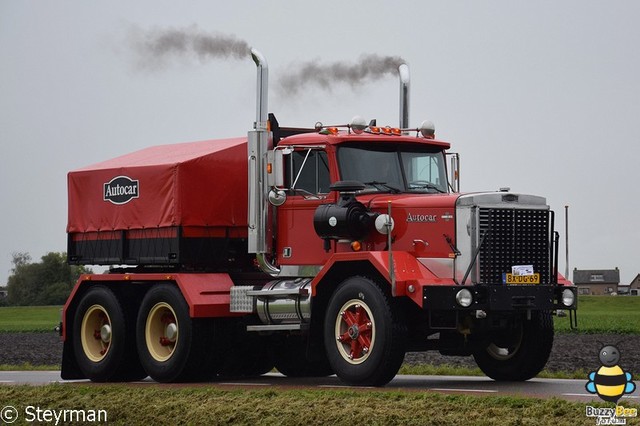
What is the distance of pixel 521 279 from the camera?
18203mm

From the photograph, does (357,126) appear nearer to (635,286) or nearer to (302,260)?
(302,260)

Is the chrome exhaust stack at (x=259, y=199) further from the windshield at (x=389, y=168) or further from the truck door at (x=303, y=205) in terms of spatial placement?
the windshield at (x=389, y=168)

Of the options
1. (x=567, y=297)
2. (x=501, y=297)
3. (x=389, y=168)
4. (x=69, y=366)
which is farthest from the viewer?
(x=69, y=366)

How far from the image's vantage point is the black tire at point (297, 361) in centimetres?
2244

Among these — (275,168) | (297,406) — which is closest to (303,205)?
(275,168)

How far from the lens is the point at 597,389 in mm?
13086

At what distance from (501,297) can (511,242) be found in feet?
3.23

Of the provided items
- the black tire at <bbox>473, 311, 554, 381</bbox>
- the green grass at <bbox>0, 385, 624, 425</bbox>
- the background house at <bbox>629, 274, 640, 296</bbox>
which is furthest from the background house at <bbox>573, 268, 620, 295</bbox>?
the green grass at <bbox>0, 385, 624, 425</bbox>

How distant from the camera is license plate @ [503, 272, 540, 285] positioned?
18.1 meters

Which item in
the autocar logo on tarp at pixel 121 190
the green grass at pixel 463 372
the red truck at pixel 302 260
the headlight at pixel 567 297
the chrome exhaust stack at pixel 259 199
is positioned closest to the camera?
the red truck at pixel 302 260

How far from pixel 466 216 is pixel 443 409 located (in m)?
4.60

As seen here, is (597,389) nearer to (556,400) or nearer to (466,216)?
(556,400)

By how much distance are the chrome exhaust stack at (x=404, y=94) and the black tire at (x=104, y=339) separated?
18.6ft

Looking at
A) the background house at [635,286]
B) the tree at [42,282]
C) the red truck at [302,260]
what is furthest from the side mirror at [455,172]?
the background house at [635,286]
